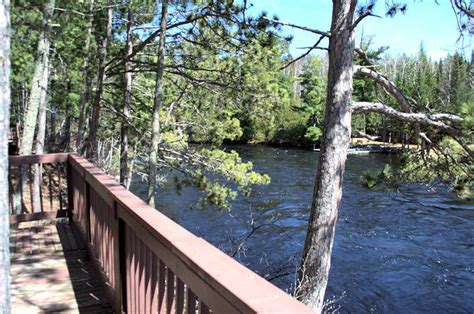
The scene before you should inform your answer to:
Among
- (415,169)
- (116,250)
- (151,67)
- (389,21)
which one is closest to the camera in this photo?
(116,250)

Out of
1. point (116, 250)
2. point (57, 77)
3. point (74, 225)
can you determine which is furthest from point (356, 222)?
point (116, 250)

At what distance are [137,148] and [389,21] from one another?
28.0ft

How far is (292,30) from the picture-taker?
5.75 m

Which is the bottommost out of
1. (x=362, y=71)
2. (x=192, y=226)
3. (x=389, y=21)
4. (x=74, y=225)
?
(x=192, y=226)

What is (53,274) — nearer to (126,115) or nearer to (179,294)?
(179,294)

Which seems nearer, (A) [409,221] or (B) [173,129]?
(B) [173,129]

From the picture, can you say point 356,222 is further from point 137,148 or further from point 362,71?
point 362,71

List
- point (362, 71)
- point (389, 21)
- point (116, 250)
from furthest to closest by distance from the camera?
point (362, 71)
point (389, 21)
point (116, 250)

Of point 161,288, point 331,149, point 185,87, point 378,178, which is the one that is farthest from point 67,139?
point 161,288

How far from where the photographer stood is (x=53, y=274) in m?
3.46

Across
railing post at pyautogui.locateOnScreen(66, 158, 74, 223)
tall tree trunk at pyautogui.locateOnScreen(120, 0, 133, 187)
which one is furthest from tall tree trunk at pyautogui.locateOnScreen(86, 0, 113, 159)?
railing post at pyautogui.locateOnScreen(66, 158, 74, 223)

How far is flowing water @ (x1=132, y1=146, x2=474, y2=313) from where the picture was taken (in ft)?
31.8

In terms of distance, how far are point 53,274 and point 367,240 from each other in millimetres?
11592

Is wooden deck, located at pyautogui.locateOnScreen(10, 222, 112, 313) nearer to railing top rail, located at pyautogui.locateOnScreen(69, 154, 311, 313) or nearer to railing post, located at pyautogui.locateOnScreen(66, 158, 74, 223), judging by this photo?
railing post, located at pyautogui.locateOnScreen(66, 158, 74, 223)
